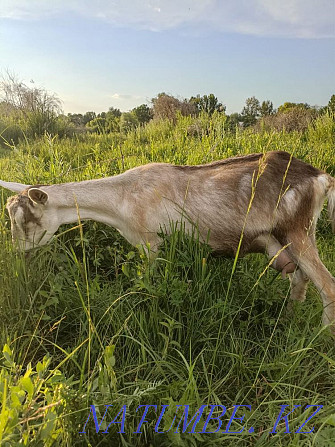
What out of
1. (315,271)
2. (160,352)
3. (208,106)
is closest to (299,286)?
(315,271)

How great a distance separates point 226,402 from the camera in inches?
94.3

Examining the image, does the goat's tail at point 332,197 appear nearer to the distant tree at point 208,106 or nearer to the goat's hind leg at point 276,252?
the goat's hind leg at point 276,252

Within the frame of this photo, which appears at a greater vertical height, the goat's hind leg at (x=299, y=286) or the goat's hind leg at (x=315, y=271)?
the goat's hind leg at (x=315, y=271)

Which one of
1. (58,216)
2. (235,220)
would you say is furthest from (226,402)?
(58,216)

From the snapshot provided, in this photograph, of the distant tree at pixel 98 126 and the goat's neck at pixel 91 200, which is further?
A: the distant tree at pixel 98 126

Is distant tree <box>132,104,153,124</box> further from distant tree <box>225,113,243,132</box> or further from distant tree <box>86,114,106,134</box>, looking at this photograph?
distant tree <box>225,113,243,132</box>

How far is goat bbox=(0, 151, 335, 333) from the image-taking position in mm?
3234

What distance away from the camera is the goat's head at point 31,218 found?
3.21 m

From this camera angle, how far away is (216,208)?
10.9 feet

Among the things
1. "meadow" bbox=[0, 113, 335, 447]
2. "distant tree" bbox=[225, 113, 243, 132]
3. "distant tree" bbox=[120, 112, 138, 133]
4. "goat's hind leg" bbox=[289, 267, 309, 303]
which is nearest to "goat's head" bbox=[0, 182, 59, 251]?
"meadow" bbox=[0, 113, 335, 447]

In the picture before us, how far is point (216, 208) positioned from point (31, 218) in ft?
4.87

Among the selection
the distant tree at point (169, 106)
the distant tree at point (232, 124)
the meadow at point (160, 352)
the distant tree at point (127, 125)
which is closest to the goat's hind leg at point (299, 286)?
the meadow at point (160, 352)

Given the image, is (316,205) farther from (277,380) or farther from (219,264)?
(277,380)

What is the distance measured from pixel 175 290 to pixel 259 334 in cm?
75
